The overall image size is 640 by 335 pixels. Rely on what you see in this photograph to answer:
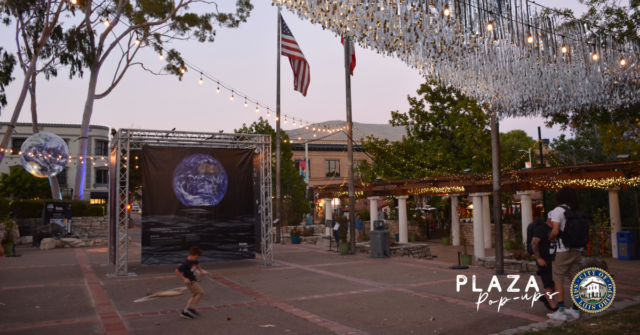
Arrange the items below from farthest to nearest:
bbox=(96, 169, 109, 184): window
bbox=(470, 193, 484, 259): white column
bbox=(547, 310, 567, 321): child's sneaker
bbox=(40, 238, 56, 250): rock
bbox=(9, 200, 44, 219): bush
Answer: bbox=(96, 169, 109, 184): window → bbox=(9, 200, 44, 219): bush → bbox=(40, 238, 56, 250): rock → bbox=(470, 193, 484, 259): white column → bbox=(547, 310, 567, 321): child's sneaker

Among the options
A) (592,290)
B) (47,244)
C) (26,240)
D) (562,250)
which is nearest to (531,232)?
(562,250)

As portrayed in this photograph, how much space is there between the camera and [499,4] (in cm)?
835

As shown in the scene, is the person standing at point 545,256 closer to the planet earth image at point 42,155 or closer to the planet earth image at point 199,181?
the planet earth image at point 199,181

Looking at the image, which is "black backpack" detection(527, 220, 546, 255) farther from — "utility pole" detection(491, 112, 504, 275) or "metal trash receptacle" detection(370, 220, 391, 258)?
"metal trash receptacle" detection(370, 220, 391, 258)

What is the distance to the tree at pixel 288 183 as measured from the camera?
32812mm

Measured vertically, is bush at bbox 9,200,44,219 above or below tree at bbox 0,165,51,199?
below

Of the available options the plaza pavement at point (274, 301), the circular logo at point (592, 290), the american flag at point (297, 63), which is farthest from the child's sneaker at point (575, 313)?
the american flag at point (297, 63)

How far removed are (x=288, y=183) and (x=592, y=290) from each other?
3160cm

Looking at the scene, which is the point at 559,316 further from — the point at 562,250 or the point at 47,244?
the point at 47,244

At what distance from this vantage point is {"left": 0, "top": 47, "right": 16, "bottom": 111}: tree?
24.0 m

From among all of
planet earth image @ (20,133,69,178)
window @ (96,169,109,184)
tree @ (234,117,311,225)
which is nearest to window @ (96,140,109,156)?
window @ (96,169,109,184)

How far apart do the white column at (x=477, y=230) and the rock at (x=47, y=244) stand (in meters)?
20.9

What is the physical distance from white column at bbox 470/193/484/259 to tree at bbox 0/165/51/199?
43219 mm

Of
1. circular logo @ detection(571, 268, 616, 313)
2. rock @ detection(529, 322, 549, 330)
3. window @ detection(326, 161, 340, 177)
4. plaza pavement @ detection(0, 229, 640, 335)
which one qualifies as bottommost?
plaza pavement @ detection(0, 229, 640, 335)
